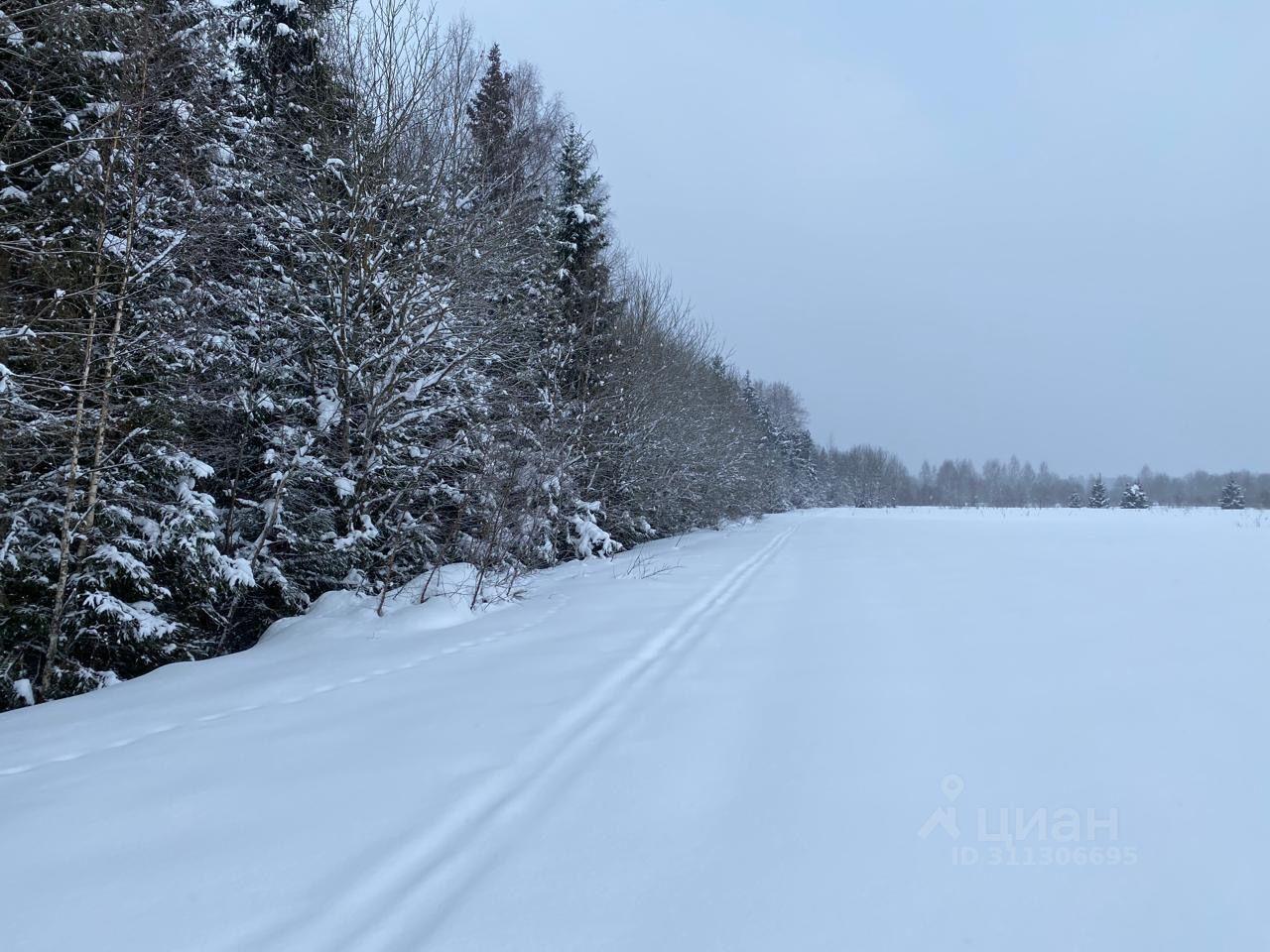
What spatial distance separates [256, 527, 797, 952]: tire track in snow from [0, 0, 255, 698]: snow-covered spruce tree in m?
5.06

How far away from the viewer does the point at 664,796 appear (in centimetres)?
293

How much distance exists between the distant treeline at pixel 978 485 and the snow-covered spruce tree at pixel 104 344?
66906 millimetres

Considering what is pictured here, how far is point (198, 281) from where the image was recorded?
7402 mm

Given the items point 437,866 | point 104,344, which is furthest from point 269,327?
point 437,866

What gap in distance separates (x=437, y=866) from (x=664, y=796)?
1.05 meters

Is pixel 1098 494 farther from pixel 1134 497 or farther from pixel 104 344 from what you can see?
pixel 104 344

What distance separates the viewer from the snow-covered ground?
2.08 metres

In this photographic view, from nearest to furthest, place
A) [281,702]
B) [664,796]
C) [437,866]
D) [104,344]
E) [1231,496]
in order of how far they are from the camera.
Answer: [437,866] → [664,796] → [281,702] → [104,344] → [1231,496]

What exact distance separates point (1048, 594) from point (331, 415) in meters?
9.90

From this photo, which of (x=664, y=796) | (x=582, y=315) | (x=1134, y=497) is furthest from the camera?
(x=1134, y=497)

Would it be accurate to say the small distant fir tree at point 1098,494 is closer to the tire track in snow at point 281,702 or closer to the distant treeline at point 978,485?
the distant treeline at point 978,485

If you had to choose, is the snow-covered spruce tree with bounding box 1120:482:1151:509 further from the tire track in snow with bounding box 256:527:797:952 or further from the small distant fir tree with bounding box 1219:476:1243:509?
the tire track in snow with bounding box 256:527:797:952

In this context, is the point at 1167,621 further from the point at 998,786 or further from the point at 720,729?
the point at 720,729

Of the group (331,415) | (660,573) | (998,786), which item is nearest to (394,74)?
(331,415)
